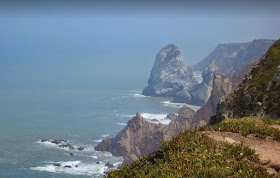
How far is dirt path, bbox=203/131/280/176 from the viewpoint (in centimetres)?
1107

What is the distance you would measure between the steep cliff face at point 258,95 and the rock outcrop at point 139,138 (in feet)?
337

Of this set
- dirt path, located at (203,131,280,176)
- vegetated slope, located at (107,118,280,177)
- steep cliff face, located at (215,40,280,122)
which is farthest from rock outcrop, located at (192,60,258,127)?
vegetated slope, located at (107,118,280,177)

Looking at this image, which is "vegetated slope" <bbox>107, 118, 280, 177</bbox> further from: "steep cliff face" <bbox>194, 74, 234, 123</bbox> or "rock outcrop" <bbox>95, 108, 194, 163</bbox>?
"steep cliff face" <bbox>194, 74, 234, 123</bbox>

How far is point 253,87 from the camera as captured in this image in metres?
35.5

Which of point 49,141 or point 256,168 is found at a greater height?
point 256,168

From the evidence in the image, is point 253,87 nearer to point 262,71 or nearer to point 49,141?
point 262,71

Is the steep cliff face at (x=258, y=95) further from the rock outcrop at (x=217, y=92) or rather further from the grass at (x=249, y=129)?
the rock outcrop at (x=217, y=92)

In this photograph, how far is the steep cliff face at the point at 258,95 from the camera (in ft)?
97.5

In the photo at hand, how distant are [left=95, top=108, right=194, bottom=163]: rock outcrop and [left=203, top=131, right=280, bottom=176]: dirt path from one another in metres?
128

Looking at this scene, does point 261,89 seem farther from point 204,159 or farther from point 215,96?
point 215,96

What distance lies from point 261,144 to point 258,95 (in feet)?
70.6

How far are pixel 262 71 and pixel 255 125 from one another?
2558cm

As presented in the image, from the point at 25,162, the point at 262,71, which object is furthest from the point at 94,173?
the point at 262,71

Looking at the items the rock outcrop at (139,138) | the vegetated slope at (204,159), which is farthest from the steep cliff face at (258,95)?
the rock outcrop at (139,138)
